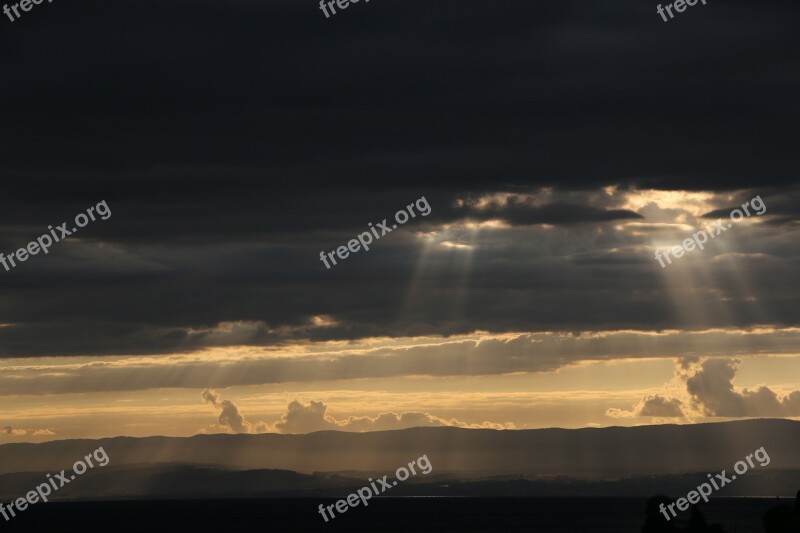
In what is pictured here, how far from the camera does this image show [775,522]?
135750mm

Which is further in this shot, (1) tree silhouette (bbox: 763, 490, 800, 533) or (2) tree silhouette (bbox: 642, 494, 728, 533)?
(2) tree silhouette (bbox: 642, 494, 728, 533)

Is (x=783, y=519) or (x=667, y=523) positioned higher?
(x=667, y=523)

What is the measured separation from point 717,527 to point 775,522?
5.76 meters

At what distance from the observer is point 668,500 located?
477 ft

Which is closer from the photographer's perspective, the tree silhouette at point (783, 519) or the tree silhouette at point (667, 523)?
the tree silhouette at point (783, 519)

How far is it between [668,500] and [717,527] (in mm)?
9202

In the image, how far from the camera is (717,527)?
136750 millimetres

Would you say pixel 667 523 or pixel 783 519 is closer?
pixel 783 519

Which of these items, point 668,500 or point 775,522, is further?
point 668,500

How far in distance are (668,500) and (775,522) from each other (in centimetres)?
1304
